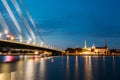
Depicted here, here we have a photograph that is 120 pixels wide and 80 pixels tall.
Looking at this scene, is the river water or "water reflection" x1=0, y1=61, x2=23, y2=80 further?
the river water

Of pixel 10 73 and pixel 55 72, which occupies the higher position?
pixel 10 73

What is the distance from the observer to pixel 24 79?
88.5 feet

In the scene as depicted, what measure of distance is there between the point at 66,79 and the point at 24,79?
5330mm

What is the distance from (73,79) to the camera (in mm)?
29719

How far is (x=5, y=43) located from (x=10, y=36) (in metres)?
4.81

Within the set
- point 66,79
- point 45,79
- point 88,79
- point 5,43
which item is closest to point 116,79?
point 88,79

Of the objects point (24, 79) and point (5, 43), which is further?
point (5, 43)

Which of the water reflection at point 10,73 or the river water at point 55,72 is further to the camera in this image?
the river water at point 55,72

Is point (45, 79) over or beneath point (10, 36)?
beneath

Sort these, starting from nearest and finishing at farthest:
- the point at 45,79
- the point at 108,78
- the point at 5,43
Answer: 1. the point at 45,79
2. the point at 108,78
3. the point at 5,43

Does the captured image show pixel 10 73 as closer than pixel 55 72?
Yes

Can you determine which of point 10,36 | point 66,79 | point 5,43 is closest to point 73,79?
point 66,79

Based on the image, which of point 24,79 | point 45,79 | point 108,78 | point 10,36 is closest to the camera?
point 24,79

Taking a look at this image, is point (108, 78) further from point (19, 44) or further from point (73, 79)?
point (19, 44)
